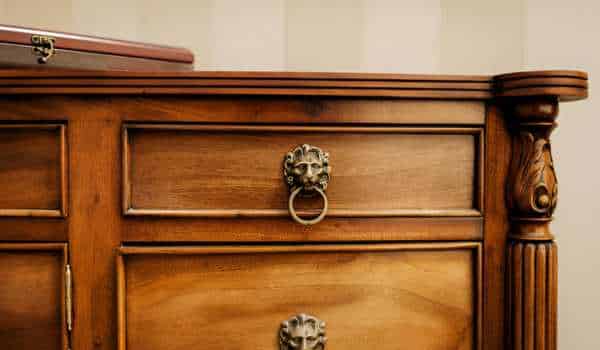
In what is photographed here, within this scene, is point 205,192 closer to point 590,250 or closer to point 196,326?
point 196,326

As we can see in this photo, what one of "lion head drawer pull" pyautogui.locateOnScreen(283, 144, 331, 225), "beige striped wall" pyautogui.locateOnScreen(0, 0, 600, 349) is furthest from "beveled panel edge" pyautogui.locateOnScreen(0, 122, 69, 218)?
"beige striped wall" pyautogui.locateOnScreen(0, 0, 600, 349)

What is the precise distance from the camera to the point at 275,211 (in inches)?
21.3

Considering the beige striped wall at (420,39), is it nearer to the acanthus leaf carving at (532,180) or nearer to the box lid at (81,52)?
the box lid at (81,52)

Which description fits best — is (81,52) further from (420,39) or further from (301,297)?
(420,39)

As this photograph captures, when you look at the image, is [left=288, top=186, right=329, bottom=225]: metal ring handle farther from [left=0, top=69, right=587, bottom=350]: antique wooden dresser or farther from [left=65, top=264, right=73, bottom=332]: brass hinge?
[left=65, top=264, right=73, bottom=332]: brass hinge

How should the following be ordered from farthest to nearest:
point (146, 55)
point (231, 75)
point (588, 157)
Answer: point (588, 157), point (146, 55), point (231, 75)

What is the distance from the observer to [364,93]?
53 cm

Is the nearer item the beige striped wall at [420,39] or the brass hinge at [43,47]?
the brass hinge at [43,47]

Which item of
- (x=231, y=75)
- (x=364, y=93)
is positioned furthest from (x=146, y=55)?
(x=364, y=93)

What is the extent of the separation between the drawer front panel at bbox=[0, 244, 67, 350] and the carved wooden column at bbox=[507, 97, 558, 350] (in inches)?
20.6

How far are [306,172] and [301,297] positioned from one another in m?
0.15

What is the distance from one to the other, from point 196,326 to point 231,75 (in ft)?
0.95

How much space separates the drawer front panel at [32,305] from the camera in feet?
1.74

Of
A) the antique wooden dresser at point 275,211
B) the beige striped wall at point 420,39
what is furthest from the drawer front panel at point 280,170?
the beige striped wall at point 420,39
